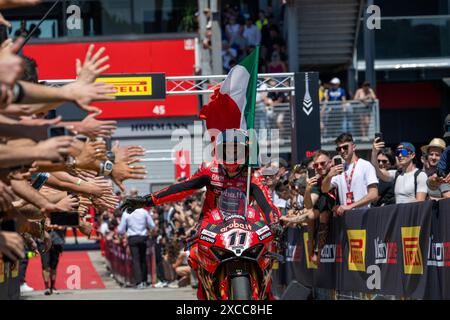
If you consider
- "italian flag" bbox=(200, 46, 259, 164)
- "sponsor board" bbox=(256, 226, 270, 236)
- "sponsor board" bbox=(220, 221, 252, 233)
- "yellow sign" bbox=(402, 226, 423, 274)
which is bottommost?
"yellow sign" bbox=(402, 226, 423, 274)

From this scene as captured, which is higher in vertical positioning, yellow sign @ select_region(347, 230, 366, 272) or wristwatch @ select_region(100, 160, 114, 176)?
wristwatch @ select_region(100, 160, 114, 176)

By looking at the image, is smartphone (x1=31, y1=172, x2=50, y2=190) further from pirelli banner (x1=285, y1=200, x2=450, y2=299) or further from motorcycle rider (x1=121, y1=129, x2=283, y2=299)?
pirelli banner (x1=285, y1=200, x2=450, y2=299)

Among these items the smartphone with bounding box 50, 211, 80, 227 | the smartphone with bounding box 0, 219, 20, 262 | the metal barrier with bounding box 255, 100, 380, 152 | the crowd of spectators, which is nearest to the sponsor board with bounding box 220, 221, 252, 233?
the crowd of spectators

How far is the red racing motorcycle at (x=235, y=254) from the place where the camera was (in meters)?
10.9

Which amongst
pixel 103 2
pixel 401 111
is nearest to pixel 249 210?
pixel 401 111

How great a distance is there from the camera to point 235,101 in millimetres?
13484

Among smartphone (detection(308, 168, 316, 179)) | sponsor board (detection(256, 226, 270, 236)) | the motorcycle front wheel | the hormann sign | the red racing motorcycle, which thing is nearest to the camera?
the motorcycle front wheel

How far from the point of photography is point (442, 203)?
36.2 ft

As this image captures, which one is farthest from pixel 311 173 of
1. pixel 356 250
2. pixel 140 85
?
pixel 140 85

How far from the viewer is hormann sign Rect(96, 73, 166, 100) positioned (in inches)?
793

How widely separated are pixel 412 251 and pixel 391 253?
0.79 metres

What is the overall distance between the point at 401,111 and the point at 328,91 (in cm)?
918

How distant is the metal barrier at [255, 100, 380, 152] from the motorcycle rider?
17052mm

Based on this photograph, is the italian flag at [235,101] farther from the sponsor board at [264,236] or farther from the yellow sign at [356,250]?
the sponsor board at [264,236]
